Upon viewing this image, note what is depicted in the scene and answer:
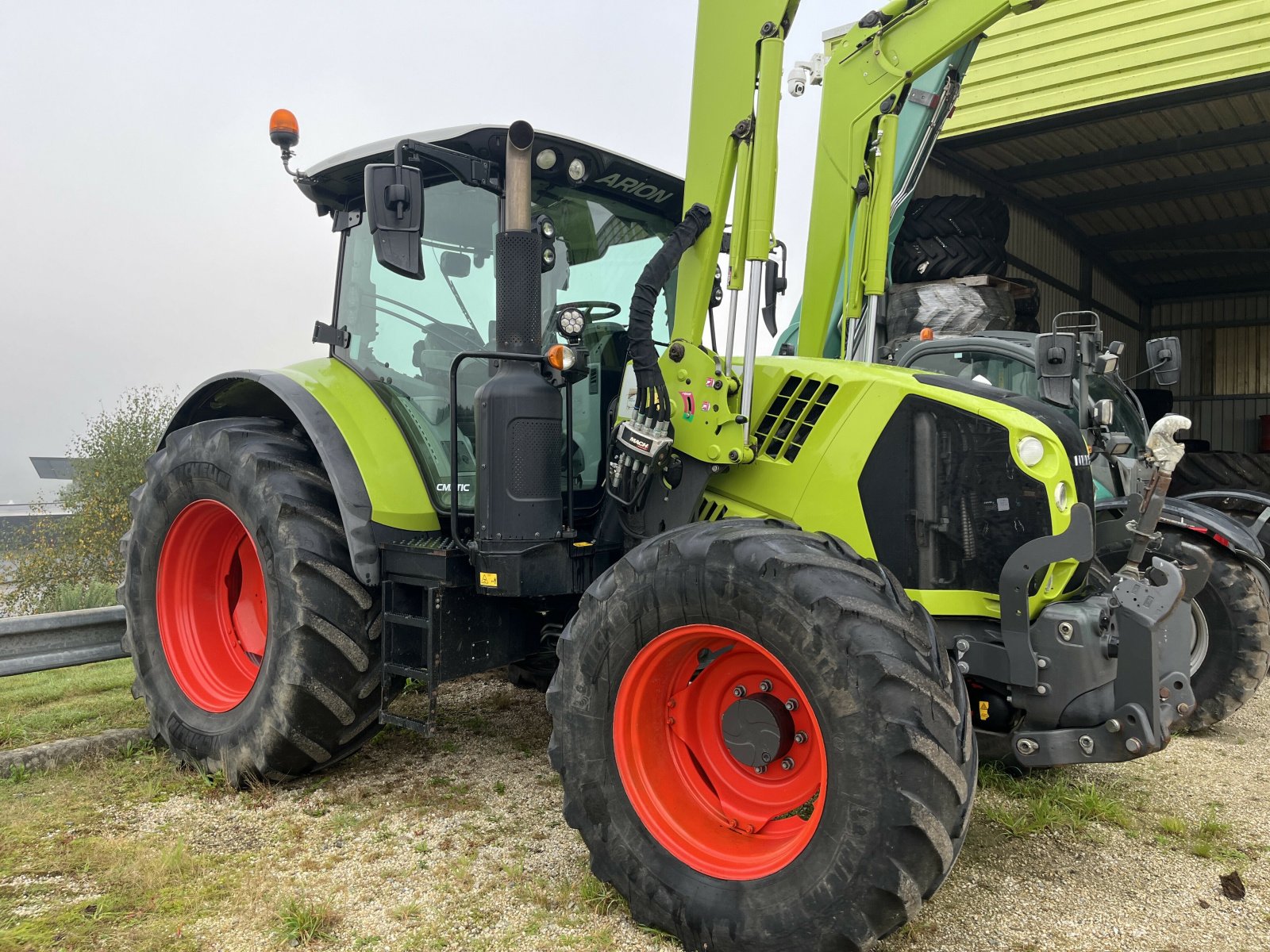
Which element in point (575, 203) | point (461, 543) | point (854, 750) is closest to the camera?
point (854, 750)

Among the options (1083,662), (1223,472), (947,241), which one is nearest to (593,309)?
(1083,662)

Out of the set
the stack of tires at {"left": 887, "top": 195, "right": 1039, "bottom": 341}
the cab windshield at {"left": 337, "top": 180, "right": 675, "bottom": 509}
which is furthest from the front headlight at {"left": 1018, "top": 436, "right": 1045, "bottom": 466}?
the stack of tires at {"left": 887, "top": 195, "right": 1039, "bottom": 341}

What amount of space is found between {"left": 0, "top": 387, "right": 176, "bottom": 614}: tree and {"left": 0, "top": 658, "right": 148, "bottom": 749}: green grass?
614 cm

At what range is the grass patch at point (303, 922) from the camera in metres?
2.60

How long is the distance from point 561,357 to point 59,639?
9.63ft

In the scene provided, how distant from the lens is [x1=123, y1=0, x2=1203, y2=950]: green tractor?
243 centimetres

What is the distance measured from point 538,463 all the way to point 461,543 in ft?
1.48

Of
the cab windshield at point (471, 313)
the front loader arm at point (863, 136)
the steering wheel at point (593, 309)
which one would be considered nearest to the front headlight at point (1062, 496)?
the front loader arm at point (863, 136)

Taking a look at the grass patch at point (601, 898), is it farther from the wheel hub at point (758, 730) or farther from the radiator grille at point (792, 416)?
the radiator grille at point (792, 416)

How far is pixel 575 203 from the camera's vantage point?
3.85 metres

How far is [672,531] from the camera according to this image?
109 inches

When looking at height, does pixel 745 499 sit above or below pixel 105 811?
above

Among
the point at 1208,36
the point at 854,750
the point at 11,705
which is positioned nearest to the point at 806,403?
the point at 854,750

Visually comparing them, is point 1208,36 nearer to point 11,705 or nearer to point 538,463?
point 538,463
